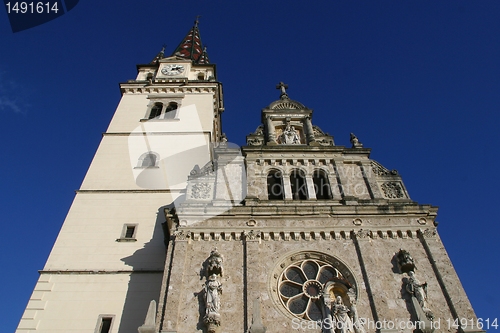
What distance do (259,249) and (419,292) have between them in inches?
163

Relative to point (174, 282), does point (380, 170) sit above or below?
above

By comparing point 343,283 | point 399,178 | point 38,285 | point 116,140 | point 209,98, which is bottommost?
point 343,283

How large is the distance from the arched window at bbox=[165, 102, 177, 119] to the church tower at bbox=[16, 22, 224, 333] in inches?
2.1

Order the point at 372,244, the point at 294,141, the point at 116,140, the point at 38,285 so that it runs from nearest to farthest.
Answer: the point at 372,244 < the point at 38,285 < the point at 294,141 < the point at 116,140

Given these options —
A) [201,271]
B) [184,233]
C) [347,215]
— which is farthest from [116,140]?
[347,215]

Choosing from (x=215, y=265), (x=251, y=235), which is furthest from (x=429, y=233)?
(x=215, y=265)

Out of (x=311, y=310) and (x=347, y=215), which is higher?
(x=347, y=215)

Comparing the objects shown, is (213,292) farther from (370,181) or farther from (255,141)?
(255,141)

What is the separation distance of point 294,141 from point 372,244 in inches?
210

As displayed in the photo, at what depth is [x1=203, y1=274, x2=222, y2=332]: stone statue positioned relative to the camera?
960cm

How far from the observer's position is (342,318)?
977 centimetres

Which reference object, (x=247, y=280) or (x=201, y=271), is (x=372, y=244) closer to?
(x=247, y=280)

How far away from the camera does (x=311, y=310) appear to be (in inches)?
413

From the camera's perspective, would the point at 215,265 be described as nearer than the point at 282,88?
Yes
